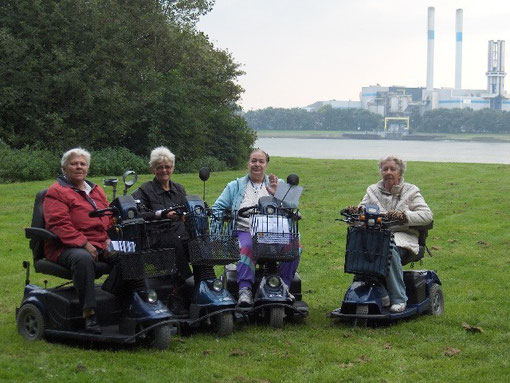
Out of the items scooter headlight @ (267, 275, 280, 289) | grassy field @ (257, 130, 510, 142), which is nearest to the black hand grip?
scooter headlight @ (267, 275, 280, 289)

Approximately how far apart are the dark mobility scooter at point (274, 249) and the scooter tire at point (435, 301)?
1.22 metres

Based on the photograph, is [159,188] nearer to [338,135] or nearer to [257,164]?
[257,164]

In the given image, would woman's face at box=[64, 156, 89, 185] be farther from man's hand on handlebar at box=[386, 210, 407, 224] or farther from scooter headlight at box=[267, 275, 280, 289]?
man's hand on handlebar at box=[386, 210, 407, 224]

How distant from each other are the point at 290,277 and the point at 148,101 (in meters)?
23.3

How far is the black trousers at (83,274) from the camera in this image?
702 centimetres

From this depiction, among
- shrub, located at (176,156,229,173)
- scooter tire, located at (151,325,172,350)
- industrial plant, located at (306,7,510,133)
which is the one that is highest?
industrial plant, located at (306,7,510,133)

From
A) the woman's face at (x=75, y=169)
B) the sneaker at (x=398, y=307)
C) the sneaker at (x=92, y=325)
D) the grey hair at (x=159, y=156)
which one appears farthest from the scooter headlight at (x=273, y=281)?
the woman's face at (x=75, y=169)

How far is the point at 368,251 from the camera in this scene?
25.7 feet

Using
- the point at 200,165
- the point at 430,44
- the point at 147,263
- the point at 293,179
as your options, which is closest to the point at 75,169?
the point at 147,263

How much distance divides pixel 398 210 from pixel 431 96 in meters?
147

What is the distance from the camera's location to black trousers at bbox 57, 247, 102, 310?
7.02m

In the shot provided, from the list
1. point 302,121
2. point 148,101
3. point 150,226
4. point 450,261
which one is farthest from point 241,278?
point 302,121

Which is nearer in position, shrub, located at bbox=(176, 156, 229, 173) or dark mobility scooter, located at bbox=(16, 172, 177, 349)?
dark mobility scooter, located at bbox=(16, 172, 177, 349)

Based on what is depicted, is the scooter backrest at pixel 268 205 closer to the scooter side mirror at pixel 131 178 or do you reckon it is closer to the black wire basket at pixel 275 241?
the black wire basket at pixel 275 241
